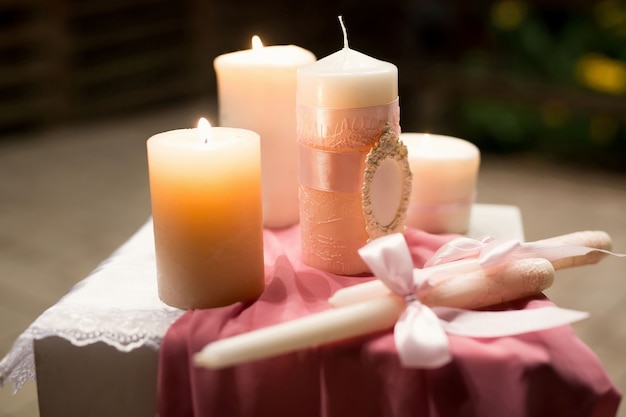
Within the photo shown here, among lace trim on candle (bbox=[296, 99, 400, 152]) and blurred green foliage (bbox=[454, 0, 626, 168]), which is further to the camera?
blurred green foliage (bbox=[454, 0, 626, 168])

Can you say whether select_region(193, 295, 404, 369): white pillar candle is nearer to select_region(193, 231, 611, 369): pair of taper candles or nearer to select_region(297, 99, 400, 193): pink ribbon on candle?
select_region(193, 231, 611, 369): pair of taper candles

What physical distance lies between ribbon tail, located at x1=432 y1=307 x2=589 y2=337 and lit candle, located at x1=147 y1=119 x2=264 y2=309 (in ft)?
0.67

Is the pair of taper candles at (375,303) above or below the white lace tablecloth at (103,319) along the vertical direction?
above

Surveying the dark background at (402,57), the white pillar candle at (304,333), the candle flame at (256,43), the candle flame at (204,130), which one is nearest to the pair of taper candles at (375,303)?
the white pillar candle at (304,333)

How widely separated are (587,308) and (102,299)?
45.0 inches

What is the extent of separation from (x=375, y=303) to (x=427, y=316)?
49 millimetres

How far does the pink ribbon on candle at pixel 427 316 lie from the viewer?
2.13ft

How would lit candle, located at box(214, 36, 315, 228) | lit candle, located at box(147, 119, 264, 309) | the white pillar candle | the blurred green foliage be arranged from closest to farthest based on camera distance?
the white pillar candle
lit candle, located at box(147, 119, 264, 309)
lit candle, located at box(214, 36, 315, 228)
the blurred green foliage

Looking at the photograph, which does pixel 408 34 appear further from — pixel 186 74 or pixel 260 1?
pixel 186 74

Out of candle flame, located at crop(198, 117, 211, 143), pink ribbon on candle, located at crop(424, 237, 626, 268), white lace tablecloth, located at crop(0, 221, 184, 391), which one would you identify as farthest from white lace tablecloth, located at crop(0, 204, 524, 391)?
pink ribbon on candle, located at crop(424, 237, 626, 268)

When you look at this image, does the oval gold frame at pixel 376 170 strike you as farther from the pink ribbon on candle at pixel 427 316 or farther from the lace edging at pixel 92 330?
the lace edging at pixel 92 330

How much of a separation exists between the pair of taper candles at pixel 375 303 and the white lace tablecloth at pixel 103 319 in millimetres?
97

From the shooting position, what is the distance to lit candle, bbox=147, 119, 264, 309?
0.71 metres

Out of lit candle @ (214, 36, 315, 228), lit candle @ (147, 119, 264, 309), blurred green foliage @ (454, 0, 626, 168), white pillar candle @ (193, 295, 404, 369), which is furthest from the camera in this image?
blurred green foliage @ (454, 0, 626, 168)
